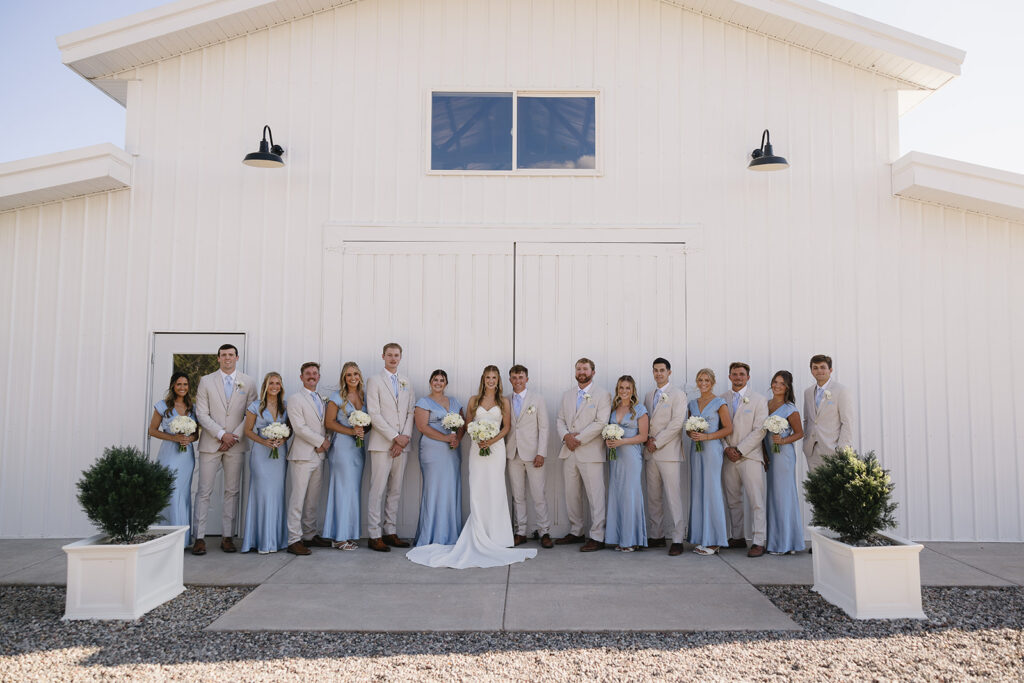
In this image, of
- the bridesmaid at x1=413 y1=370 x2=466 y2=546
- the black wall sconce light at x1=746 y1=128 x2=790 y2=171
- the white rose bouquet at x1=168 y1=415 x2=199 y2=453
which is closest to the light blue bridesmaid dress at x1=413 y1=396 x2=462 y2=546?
the bridesmaid at x1=413 y1=370 x2=466 y2=546

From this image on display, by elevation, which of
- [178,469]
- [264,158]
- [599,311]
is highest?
[264,158]

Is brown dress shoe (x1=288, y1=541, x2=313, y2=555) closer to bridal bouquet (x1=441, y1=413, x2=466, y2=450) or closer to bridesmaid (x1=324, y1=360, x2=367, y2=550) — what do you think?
bridesmaid (x1=324, y1=360, x2=367, y2=550)

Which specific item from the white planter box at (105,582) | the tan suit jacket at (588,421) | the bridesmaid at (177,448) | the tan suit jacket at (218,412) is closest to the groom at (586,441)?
the tan suit jacket at (588,421)

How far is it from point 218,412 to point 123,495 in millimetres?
2204

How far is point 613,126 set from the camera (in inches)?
349

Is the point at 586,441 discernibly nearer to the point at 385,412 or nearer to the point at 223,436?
the point at 385,412

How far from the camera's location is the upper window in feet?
29.1

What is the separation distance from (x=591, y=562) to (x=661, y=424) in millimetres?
1648

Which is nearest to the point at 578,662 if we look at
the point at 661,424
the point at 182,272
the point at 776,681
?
the point at 776,681

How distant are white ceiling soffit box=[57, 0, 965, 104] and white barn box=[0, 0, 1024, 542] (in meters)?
0.03

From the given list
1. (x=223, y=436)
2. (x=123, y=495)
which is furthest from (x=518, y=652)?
(x=223, y=436)

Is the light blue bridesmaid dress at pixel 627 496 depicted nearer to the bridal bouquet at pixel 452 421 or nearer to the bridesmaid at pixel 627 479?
the bridesmaid at pixel 627 479

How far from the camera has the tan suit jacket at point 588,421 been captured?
25.9ft

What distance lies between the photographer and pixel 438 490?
796 centimetres
